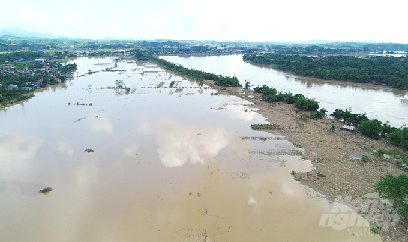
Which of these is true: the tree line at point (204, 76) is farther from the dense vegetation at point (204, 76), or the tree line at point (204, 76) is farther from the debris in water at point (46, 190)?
the debris in water at point (46, 190)

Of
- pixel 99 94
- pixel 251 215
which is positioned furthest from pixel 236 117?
pixel 99 94

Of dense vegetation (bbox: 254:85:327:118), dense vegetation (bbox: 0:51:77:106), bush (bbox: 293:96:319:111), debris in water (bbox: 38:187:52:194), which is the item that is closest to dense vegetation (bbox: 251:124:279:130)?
dense vegetation (bbox: 254:85:327:118)

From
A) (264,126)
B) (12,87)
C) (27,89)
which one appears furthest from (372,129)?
(12,87)

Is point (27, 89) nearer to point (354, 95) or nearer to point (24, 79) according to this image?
point (24, 79)

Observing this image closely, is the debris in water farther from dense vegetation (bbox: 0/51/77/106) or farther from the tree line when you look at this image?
the tree line

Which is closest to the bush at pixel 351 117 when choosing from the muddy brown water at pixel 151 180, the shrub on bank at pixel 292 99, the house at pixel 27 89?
the shrub on bank at pixel 292 99
